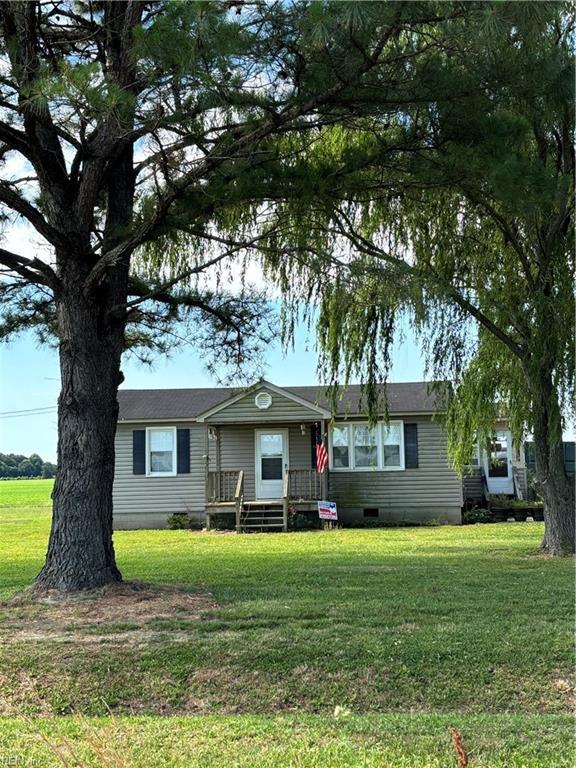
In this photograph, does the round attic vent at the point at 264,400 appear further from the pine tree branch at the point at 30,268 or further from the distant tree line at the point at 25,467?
the distant tree line at the point at 25,467

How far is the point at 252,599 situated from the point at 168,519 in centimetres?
1247

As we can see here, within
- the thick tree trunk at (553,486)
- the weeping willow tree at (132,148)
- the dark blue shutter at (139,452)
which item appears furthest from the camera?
the dark blue shutter at (139,452)

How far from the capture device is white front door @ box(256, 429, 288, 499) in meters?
20.1

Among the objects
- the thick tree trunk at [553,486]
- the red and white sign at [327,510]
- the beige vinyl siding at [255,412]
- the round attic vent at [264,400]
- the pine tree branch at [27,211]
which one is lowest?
the red and white sign at [327,510]

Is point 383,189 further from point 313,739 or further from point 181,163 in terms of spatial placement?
point 313,739

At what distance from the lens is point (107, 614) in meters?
7.00

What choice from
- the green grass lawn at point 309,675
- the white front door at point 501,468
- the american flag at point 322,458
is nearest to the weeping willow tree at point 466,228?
the green grass lawn at point 309,675

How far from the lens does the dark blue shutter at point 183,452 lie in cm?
2031

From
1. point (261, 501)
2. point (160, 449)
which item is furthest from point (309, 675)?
point (160, 449)

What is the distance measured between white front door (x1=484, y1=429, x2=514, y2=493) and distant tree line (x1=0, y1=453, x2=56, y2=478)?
47.3 metres

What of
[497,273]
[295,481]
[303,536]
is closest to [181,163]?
[497,273]

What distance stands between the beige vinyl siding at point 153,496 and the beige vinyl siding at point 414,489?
11.3 ft

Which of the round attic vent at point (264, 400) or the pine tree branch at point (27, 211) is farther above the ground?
the pine tree branch at point (27, 211)

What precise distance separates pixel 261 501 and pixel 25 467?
54812 mm
